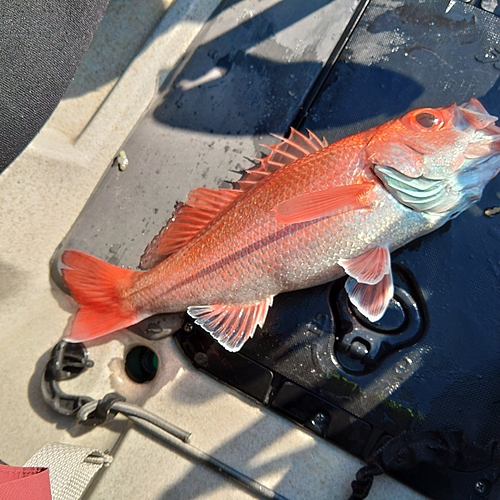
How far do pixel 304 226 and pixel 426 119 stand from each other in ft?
1.90

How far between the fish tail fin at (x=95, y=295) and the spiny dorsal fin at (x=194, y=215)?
0.23 metres

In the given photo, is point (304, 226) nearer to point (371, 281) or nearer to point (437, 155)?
point (371, 281)

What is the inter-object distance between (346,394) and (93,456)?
1.13 meters

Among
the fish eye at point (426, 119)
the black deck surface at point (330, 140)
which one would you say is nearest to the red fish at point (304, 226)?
the fish eye at point (426, 119)

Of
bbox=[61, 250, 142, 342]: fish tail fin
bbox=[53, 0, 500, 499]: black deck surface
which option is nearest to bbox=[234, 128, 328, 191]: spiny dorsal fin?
bbox=[53, 0, 500, 499]: black deck surface

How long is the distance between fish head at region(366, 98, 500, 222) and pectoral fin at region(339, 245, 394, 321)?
23 cm

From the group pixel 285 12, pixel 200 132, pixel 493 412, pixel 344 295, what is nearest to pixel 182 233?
pixel 200 132

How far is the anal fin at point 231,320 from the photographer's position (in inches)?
71.0

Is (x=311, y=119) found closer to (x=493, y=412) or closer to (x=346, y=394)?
(x=346, y=394)

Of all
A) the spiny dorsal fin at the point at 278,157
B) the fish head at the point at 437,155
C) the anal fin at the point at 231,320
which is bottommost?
the anal fin at the point at 231,320

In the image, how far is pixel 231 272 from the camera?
1713 mm

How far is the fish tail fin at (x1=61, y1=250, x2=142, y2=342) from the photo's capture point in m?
1.88

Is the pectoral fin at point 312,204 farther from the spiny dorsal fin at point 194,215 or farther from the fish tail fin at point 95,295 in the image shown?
the fish tail fin at point 95,295

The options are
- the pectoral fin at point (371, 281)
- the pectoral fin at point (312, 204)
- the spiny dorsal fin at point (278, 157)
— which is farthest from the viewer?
the spiny dorsal fin at point (278, 157)
